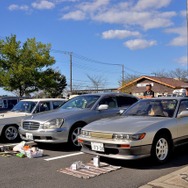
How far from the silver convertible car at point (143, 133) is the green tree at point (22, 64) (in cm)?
2151

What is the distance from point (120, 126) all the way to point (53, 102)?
4.91m

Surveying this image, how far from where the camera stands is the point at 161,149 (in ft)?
20.5

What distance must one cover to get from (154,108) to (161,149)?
125 cm

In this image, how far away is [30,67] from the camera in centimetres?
2814

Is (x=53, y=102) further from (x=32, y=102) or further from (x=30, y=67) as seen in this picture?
(x=30, y=67)

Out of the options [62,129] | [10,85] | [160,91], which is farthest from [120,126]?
[160,91]

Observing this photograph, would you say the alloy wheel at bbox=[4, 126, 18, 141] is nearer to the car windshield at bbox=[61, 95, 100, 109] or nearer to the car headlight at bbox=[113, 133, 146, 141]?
the car windshield at bbox=[61, 95, 100, 109]

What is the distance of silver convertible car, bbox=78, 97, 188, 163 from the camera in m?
5.81

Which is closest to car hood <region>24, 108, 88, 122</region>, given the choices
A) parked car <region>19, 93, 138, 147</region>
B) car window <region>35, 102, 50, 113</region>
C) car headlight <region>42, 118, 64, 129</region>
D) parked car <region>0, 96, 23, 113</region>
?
parked car <region>19, 93, 138, 147</region>

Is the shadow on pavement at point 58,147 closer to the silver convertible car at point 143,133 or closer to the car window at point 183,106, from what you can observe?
the silver convertible car at point 143,133

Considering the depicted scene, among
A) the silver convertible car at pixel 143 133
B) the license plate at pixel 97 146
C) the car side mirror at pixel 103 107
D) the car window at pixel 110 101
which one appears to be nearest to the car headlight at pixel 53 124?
the car side mirror at pixel 103 107

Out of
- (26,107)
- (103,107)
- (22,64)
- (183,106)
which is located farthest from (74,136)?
(22,64)

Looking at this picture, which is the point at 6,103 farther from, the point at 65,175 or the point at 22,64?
the point at 22,64

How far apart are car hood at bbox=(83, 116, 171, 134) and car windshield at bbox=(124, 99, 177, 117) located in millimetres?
366
